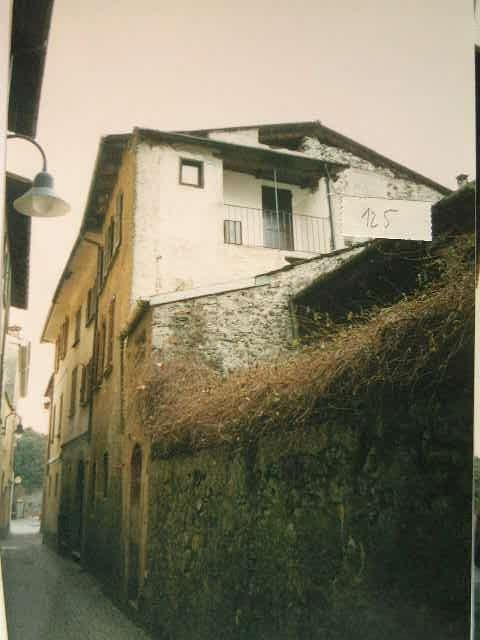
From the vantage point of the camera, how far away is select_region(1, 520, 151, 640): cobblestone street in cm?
337

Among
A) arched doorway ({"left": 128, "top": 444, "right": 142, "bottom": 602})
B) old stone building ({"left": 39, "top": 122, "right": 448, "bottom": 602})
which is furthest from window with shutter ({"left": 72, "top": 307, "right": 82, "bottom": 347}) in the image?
arched doorway ({"left": 128, "top": 444, "right": 142, "bottom": 602})

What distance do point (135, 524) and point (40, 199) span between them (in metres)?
3.91

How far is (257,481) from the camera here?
375cm

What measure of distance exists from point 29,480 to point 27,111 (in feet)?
43.9

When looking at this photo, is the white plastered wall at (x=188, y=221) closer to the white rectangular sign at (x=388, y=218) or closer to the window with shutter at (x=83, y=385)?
the window with shutter at (x=83, y=385)

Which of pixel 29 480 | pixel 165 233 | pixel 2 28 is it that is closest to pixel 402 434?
pixel 2 28

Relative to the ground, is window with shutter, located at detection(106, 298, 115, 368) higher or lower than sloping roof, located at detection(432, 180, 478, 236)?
lower

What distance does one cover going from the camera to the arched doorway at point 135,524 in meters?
5.69

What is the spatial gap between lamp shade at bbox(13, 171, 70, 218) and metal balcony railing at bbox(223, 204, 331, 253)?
2750mm

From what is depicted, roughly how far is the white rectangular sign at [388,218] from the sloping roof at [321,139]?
0.28 m

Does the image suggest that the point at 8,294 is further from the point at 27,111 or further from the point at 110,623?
the point at 110,623

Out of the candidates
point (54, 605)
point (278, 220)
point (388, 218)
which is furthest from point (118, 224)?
point (54, 605)

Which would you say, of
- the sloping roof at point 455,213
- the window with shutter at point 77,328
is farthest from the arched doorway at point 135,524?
the sloping roof at point 455,213

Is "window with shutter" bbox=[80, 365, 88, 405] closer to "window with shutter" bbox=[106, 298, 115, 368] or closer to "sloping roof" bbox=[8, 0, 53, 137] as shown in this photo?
"window with shutter" bbox=[106, 298, 115, 368]
